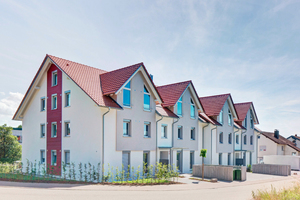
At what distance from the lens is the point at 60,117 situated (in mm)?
23031

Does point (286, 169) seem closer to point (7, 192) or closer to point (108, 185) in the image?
point (108, 185)

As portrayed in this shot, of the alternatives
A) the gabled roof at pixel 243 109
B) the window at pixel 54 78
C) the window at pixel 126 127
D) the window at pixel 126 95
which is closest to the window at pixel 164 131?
the window at pixel 126 127

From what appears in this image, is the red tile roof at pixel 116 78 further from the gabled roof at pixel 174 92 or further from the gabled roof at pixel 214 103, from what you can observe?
the gabled roof at pixel 214 103

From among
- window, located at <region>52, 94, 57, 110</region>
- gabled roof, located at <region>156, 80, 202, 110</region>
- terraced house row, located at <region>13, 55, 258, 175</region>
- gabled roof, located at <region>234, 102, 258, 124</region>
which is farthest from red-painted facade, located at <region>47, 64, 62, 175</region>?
gabled roof, located at <region>234, 102, 258, 124</region>

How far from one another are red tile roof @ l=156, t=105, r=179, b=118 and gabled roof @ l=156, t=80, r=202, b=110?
1.81 feet

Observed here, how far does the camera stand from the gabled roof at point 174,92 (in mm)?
26770

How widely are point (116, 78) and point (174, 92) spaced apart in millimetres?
7856

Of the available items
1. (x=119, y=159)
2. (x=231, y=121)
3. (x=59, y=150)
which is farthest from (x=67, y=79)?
(x=231, y=121)

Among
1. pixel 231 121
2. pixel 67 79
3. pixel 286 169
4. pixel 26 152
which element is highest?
pixel 67 79

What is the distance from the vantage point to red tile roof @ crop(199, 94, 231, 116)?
32766 mm

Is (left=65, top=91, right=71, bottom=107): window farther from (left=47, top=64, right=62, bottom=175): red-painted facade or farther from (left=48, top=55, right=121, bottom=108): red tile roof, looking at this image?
(left=48, top=55, right=121, bottom=108): red tile roof

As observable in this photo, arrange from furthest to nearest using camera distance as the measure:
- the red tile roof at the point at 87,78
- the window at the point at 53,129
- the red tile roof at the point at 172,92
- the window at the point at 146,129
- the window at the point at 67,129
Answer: the red tile roof at the point at 172,92
the window at the point at 53,129
the window at the point at 146,129
the window at the point at 67,129
the red tile roof at the point at 87,78

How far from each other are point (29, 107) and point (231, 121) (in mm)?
23171

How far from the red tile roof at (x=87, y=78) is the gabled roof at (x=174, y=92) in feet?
21.7
